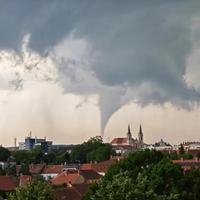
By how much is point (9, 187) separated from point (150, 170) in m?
39.1

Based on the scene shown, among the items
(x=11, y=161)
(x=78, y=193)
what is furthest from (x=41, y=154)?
(x=78, y=193)

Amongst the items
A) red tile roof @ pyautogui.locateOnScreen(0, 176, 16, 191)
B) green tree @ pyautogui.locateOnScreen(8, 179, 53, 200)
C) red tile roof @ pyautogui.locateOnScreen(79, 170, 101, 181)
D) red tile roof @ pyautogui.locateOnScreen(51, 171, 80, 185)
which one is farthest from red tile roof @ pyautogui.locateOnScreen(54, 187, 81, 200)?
red tile roof @ pyautogui.locateOnScreen(79, 170, 101, 181)

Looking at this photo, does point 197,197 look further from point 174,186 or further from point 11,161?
point 11,161

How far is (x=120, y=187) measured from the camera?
40.4 meters

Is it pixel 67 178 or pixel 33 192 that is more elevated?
pixel 67 178

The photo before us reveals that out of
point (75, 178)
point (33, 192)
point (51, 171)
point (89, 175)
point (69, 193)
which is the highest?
point (51, 171)

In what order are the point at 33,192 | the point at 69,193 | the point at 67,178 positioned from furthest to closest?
the point at 67,178 → the point at 69,193 → the point at 33,192

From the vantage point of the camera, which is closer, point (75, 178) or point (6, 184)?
point (6, 184)

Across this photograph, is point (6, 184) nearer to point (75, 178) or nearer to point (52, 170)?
point (75, 178)

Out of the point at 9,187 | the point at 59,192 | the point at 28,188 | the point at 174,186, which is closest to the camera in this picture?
the point at 28,188

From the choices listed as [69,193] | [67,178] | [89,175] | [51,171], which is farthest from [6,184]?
[51,171]

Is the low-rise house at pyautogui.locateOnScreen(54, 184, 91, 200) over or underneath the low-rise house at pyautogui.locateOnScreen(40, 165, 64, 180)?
underneath

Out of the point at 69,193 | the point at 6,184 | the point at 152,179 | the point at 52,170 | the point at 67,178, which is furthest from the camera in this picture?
the point at 52,170

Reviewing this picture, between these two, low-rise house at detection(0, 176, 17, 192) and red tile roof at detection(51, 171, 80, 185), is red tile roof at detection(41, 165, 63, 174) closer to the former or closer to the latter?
red tile roof at detection(51, 171, 80, 185)
